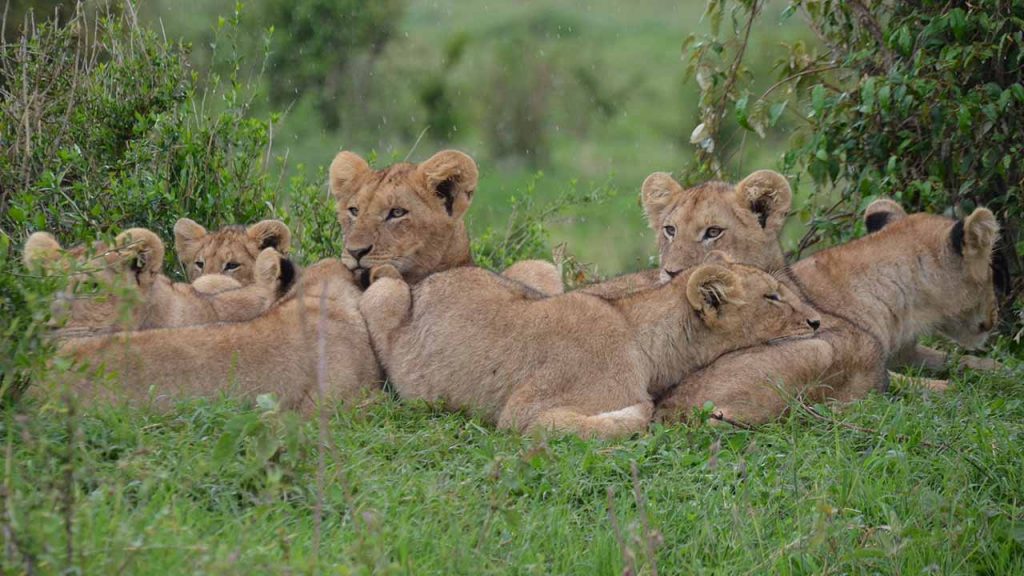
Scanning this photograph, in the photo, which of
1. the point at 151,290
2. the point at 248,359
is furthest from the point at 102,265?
the point at 151,290

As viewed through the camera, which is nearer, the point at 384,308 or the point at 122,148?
the point at 384,308

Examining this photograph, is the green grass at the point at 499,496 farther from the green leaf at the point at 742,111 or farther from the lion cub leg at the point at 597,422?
the green leaf at the point at 742,111

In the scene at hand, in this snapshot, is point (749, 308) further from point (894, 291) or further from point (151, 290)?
point (151, 290)

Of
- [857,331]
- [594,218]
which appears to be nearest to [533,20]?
[594,218]

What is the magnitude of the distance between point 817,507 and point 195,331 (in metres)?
2.55

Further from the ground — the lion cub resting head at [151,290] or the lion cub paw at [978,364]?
the lion cub resting head at [151,290]

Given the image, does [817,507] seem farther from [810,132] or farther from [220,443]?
[810,132]

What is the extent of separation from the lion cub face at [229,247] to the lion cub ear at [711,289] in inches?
85.0

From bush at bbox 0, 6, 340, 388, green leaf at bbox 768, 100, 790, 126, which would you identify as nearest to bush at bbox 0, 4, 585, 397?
bush at bbox 0, 6, 340, 388

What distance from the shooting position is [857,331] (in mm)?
5941

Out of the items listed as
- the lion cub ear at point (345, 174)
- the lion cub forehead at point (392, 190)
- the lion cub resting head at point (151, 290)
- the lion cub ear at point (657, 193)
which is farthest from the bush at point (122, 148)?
the lion cub ear at point (657, 193)

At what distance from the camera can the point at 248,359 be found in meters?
5.55

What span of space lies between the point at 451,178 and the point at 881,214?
6.82 ft

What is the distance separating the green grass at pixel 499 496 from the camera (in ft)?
12.2
